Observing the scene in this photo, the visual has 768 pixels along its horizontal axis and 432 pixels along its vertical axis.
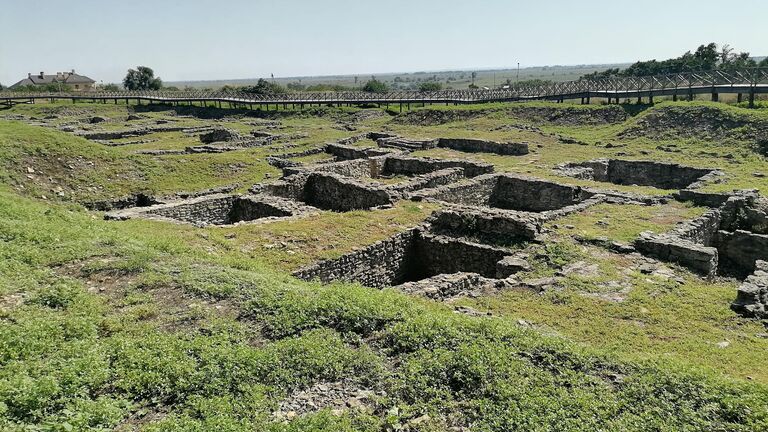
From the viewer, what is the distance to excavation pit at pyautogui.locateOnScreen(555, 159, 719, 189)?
22484 millimetres

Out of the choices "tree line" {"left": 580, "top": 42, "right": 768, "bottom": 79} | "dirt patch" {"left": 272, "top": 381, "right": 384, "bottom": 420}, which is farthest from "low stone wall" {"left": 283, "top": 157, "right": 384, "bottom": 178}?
"tree line" {"left": 580, "top": 42, "right": 768, "bottom": 79}

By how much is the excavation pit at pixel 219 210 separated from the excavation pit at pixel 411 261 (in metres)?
3.76

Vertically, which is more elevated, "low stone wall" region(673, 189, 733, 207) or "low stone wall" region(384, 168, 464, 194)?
"low stone wall" region(384, 168, 464, 194)

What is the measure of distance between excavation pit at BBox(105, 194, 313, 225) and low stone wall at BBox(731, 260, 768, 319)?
1102cm

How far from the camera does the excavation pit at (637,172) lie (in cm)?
2248

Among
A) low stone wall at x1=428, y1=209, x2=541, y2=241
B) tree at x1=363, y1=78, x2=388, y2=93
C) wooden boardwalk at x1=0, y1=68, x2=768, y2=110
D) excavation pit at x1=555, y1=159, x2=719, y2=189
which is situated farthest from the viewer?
tree at x1=363, y1=78, x2=388, y2=93

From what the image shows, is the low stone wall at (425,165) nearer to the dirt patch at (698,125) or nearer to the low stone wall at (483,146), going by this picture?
the low stone wall at (483,146)

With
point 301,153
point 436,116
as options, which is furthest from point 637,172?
point 436,116

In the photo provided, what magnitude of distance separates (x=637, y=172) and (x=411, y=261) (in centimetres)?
1525

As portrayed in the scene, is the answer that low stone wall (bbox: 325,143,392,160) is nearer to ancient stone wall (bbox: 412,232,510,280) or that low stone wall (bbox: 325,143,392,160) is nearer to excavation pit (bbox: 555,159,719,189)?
excavation pit (bbox: 555,159,719,189)

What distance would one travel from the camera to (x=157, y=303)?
7.45m

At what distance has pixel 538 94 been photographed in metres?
47.9

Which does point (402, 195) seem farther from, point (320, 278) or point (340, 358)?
point (340, 358)

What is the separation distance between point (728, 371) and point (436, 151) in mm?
23274
